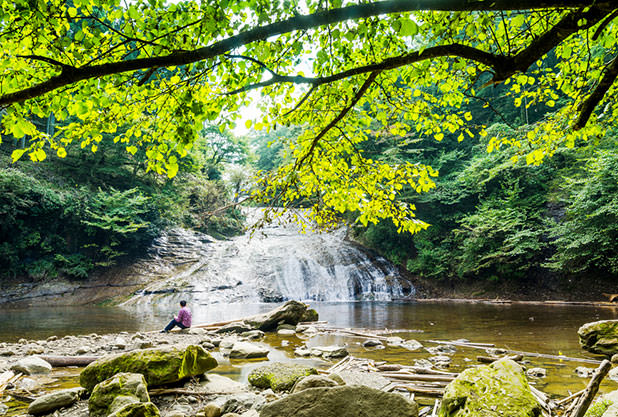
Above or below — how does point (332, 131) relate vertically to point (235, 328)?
above

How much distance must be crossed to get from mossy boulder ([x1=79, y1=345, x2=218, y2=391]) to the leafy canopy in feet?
9.05

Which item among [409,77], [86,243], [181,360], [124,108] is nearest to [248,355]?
[181,360]

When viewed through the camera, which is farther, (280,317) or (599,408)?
(280,317)

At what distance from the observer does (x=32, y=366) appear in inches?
238

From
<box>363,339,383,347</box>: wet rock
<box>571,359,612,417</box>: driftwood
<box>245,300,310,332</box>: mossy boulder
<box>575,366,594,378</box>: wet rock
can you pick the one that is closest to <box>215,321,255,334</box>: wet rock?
<box>245,300,310,332</box>: mossy boulder

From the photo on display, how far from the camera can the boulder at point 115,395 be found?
4.04 metres

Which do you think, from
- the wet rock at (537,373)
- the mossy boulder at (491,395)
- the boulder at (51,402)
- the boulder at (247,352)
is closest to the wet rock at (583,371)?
the wet rock at (537,373)

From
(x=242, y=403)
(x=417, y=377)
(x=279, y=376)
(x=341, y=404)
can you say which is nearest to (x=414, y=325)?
(x=417, y=377)

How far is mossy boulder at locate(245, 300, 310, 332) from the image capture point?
10898 millimetres

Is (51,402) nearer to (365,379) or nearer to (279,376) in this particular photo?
(279,376)

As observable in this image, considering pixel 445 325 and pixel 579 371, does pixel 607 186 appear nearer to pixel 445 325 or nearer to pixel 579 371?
pixel 445 325

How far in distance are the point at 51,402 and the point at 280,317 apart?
727 centimetres

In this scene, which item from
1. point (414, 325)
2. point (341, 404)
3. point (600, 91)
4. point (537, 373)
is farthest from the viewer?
point (414, 325)

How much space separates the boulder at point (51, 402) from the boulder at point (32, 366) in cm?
210
